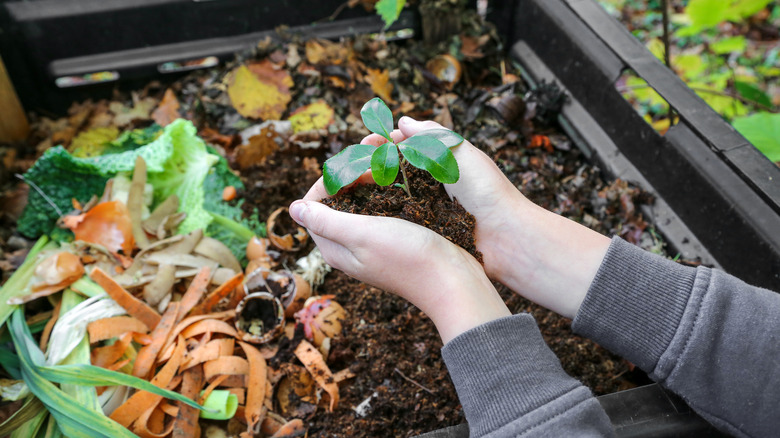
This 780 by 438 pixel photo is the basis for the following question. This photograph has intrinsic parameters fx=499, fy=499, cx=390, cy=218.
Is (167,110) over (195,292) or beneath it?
over

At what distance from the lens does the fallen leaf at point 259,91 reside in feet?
7.17

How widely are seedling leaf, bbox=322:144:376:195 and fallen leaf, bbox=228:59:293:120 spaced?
120cm

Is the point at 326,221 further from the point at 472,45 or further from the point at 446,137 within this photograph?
the point at 472,45

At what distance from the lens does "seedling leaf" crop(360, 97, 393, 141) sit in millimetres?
1133

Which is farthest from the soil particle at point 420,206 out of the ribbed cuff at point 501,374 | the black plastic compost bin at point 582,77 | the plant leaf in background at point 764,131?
the plant leaf in background at point 764,131

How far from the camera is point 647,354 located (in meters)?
1.07

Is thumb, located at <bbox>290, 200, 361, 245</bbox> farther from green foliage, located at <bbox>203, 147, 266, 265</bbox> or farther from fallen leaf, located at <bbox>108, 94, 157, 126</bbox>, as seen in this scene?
fallen leaf, located at <bbox>108, 94, 157, 126</bbox>

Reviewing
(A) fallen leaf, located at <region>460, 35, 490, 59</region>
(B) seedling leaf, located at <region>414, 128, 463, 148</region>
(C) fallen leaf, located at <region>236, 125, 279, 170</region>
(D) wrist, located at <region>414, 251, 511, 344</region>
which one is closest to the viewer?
(D) wrist, located at <region>414, 251, 511, 344</region>

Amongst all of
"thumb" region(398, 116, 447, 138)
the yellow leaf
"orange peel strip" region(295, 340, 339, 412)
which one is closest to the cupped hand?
"thumb" region(398, 116, 447, 138)

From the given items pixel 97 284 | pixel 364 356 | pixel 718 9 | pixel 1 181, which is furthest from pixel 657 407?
pixel 1 181

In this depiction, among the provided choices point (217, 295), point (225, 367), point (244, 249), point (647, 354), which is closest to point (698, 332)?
point (647, 354)

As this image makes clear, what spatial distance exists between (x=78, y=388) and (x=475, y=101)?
1810mm

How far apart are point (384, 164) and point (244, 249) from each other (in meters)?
1.01

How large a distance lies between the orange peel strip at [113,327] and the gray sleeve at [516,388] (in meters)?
1.03
